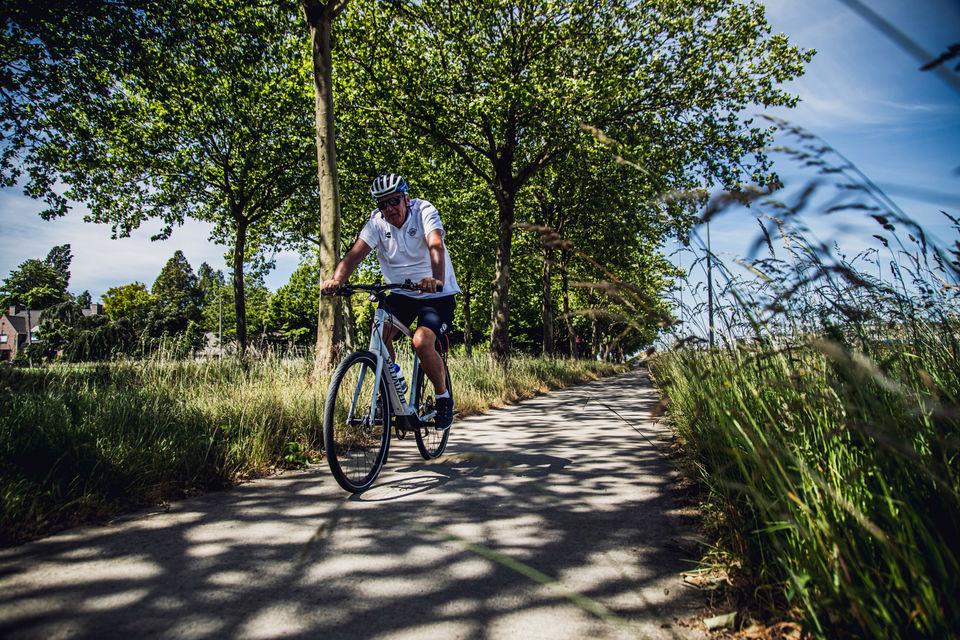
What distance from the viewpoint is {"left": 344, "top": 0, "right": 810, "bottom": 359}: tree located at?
11883 mm

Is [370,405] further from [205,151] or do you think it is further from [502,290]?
[205,151]

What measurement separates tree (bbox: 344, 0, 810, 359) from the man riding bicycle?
7.79 metres

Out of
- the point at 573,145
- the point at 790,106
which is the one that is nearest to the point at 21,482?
the point at 573,145

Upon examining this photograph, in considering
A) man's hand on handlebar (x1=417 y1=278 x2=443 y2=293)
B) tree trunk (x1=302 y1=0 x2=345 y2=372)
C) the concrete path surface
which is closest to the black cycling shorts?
man's hand on handlebar (x1=417 y1=278 x2=443 y2=293)

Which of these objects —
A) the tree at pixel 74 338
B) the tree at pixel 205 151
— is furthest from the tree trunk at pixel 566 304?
the tree at pixel 205 151

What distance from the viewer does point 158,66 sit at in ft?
32.2

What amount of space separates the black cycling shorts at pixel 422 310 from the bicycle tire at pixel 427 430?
508 mm

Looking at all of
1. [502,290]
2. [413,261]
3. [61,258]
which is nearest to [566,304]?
[502,290]

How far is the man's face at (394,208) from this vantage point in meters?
4.36

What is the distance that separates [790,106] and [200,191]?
19.8 meters

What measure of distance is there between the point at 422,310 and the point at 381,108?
10585 mm

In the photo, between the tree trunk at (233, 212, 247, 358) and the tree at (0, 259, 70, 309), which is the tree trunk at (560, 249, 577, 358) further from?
the tree at (0, 259, 70, 309)

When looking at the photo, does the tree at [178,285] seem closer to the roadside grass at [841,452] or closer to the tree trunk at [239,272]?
the tree trunk at [239,272]

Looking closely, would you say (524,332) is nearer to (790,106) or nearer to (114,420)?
(790,106)
